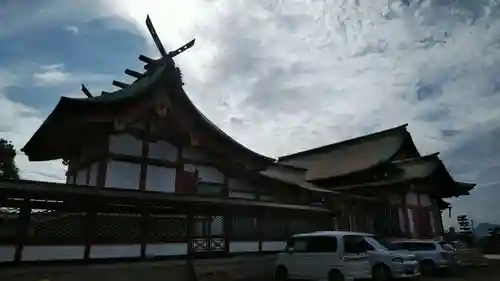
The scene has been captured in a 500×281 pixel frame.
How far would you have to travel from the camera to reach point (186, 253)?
568 inches

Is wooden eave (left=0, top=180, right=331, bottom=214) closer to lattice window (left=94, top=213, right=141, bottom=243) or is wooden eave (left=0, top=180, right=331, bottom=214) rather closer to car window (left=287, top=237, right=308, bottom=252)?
lattice window (left=94, top=213, right=141, bottom=243)

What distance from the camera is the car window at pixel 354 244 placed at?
549 inches

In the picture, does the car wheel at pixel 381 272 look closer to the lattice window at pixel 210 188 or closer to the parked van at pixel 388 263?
the parked van at pixel 388 263

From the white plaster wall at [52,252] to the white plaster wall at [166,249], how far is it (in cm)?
219

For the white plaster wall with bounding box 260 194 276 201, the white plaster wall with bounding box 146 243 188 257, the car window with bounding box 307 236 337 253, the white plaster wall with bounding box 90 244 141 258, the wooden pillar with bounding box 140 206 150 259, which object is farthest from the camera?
the white plaster wall with bounding box 260 194 276 201

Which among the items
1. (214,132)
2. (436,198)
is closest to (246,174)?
(214,132)

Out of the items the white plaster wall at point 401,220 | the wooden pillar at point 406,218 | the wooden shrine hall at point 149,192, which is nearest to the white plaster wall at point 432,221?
the wooden pillar at point 406,218

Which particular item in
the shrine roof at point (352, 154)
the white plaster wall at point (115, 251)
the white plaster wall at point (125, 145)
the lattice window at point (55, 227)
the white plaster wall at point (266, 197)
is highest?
the shrine roof at point (352, 154)

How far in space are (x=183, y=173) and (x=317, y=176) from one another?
52.9 ft

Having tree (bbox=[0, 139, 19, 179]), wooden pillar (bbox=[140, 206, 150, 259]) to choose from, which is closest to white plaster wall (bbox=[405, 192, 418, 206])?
wooden pillar (bbox=[140, 206, 150, 259])

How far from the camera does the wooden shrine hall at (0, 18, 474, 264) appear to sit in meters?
11.8

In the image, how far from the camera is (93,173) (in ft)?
49.4

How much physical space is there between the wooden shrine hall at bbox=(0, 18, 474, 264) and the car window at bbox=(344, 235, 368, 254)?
142 inches

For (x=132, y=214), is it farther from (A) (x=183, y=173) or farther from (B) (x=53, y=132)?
(B) (x=53, y=132)
